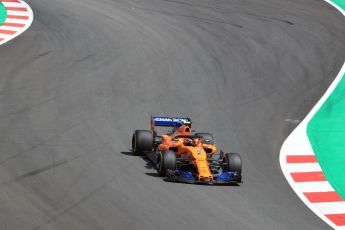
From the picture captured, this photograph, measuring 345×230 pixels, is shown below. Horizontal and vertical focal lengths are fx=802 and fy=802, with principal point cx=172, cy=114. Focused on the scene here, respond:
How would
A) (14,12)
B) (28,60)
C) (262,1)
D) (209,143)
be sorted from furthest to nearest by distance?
(262,1)
(14,12)
(28,60)
(209,143)

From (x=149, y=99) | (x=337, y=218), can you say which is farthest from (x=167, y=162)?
(x=149, y=99)

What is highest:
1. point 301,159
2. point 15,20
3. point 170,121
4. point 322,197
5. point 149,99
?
point 170,121

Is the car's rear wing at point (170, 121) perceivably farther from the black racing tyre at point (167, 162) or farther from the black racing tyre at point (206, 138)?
the black racing tyre at point (167, 162)

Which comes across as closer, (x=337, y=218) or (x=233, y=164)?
(x=337, y=218)

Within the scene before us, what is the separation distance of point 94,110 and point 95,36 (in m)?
7.33

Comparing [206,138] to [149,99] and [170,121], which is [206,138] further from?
[149,99]

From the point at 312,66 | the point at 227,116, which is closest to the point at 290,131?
the point at 227,116

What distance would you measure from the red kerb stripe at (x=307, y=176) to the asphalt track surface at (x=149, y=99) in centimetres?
44

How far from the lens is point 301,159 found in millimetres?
17594

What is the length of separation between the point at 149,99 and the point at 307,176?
18.5 feet

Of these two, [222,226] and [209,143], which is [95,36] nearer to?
[209,143]

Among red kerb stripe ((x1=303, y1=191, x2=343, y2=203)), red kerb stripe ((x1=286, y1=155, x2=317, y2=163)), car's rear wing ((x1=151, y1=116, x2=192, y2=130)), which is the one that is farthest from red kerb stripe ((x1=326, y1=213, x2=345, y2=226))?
car's rear wing ((x1=151, y1=116, x2=192, y2=130))

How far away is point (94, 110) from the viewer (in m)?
19.3

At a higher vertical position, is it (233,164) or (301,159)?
(233,164)
